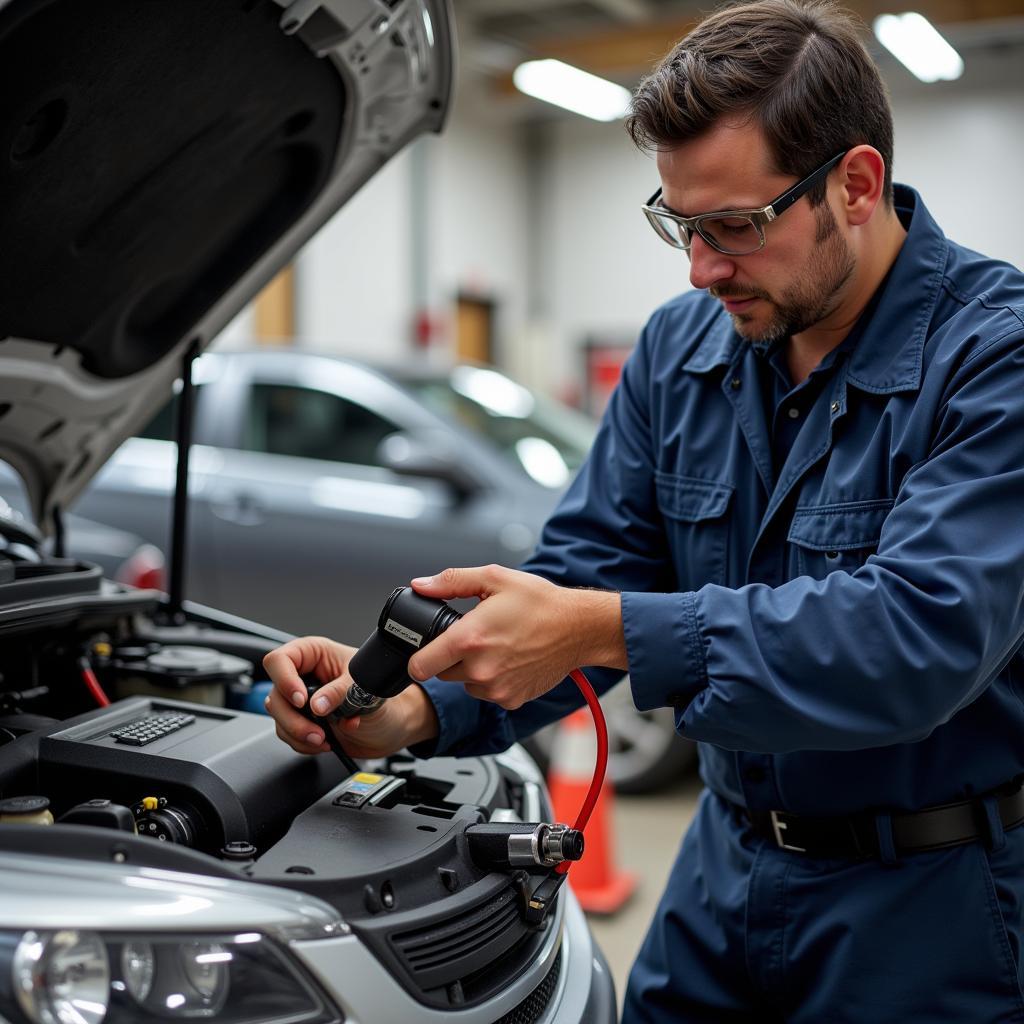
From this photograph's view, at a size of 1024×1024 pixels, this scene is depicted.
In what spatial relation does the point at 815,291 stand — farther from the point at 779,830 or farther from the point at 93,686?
the point at 93,686

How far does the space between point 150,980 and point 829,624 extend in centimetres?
74

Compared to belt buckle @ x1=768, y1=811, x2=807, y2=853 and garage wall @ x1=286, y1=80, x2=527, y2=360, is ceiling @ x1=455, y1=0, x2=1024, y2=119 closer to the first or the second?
garage wall @ x1=286, y1=80, x2=527, y2=360

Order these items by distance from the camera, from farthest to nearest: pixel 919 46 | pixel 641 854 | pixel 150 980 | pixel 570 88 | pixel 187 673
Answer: pixel 570 88
pixel 919 46
pixel 641 854
pixel 187 673
pixel 150 980

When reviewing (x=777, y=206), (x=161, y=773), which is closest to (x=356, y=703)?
(x=161, y=773)

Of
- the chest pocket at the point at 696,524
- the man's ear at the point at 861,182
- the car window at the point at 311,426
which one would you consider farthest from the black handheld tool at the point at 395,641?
the car window at the point at 311,426

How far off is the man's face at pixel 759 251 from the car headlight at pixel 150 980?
0.95m

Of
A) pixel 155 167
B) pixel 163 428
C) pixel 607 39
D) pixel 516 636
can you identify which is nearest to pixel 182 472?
pixel 155 167

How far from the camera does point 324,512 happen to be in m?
4.04

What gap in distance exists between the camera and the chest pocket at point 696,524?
161cm

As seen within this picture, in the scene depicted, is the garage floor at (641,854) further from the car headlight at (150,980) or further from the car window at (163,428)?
the car window at (163,428)

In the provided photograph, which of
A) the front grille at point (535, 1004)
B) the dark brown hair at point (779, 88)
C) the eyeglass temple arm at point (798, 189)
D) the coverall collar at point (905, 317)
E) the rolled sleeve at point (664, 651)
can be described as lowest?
the front grille at point (535, 1004)

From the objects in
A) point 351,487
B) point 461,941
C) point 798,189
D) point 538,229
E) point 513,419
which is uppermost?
point 538,229

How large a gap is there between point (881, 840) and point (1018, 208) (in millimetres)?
10297

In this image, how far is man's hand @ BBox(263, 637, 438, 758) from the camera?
1452mm
